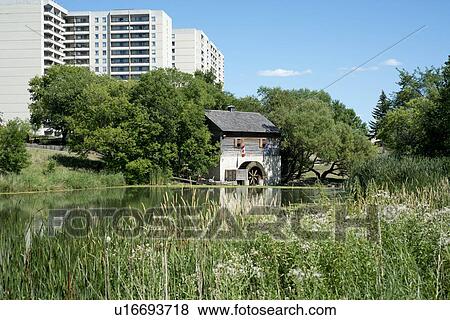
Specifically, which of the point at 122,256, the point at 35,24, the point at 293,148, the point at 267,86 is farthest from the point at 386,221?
the point at 35,24

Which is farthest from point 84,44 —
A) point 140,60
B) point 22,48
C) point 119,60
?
point 22,48

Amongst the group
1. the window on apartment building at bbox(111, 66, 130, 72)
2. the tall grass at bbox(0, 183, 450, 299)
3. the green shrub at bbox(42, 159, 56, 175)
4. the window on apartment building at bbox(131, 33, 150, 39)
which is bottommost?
the tall grass at bbox(0, 183, 450, 299)

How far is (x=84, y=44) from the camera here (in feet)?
213

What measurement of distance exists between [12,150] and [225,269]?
21180mm

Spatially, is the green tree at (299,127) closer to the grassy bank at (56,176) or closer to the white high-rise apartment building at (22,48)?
the grassy bank at (56,176)

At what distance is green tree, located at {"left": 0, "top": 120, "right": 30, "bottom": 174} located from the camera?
75.7ft

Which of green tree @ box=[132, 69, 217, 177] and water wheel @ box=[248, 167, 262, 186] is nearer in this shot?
green tree @ box=[132, 69, 217, 177]

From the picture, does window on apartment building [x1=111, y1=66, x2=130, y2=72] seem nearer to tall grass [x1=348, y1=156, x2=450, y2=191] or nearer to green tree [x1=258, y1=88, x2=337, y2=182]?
green tree [x1=258, y1=88, x2=337, y2=182]

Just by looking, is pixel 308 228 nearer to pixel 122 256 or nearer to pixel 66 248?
pixel 122 256

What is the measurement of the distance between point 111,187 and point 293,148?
1083 centimetres

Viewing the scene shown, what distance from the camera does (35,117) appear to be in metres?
37.6

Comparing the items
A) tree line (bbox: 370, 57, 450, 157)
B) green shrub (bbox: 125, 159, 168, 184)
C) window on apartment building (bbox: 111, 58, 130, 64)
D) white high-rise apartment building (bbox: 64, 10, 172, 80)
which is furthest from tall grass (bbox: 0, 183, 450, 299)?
window on apartment building (bbox: 111, 58, 130, 64)

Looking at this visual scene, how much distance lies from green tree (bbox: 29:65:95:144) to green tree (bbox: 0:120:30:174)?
27.9 feet

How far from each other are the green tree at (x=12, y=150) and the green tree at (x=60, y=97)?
8511 millimetres
